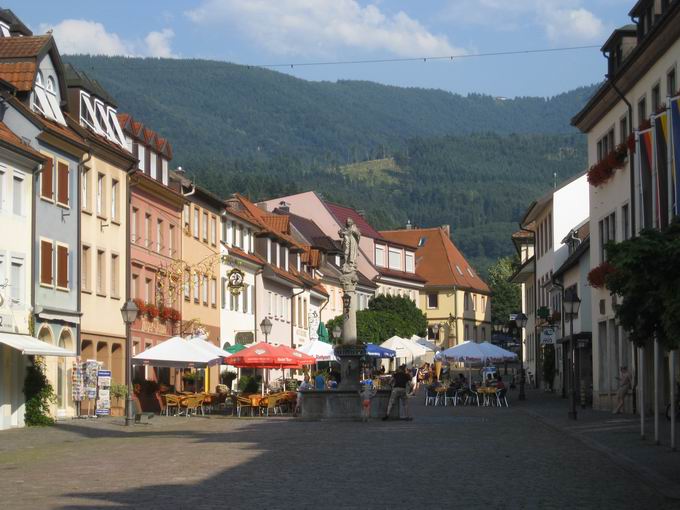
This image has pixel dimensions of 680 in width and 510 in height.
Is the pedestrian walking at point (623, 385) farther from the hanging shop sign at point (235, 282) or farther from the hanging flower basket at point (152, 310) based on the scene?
the hanging shop sign at point (235, 282)

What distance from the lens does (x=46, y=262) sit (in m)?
41.5

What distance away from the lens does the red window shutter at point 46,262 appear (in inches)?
1618

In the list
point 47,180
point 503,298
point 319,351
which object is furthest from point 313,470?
point 503,298

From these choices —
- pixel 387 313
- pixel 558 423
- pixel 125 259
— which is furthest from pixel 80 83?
pixel 387 313

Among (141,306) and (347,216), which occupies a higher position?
(347,216)

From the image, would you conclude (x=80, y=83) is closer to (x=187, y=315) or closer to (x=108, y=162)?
(x=108, y=162)

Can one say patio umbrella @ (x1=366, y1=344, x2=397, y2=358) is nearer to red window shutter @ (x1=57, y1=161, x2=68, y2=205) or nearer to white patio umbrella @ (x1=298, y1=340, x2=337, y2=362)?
white patio umbrella @ (x1=298, y1=340, x2=337, y2=362)

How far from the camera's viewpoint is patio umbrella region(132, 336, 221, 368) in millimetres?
44156

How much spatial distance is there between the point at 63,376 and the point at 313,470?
964 inches

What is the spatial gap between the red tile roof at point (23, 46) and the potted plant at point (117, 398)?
38.4ft

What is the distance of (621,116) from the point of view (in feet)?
142

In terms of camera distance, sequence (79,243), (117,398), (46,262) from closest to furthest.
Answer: (46,262) < (79,243) < (117,398)

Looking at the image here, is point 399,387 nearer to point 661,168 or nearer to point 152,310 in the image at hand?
point 152,310

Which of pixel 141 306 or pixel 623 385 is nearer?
pixel 623 385
